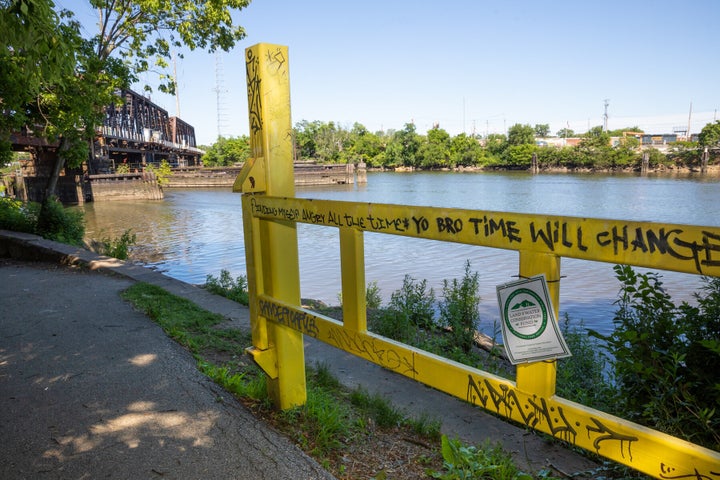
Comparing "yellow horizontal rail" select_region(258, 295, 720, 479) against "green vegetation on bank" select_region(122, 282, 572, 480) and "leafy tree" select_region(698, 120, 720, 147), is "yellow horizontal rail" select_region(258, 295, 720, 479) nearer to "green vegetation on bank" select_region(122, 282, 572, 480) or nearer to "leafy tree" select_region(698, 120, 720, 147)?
"green vegetation on bank" select_region(122, 282, 572, 480)

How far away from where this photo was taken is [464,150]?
115000 mm

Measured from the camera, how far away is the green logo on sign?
1.75 meters

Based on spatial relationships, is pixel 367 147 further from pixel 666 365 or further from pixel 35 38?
pixel 666 365

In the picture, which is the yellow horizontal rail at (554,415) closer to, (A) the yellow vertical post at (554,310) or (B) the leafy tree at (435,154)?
(A) the yellow vertical post at (554,310)

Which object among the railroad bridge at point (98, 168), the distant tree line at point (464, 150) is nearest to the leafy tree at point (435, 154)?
the distant tree line at point (464, 150)

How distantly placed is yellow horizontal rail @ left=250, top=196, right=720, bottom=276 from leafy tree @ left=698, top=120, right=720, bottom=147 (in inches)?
3496

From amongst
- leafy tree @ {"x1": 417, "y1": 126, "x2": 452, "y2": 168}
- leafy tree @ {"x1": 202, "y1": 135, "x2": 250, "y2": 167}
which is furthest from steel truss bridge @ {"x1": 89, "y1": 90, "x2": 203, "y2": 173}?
leafy tree @ {"x1": 417, "y1": 126, "x2": 452, "y2": 168}

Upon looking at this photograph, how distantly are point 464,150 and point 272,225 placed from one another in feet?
381

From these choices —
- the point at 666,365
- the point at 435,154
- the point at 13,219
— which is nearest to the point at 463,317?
the point at 666,365

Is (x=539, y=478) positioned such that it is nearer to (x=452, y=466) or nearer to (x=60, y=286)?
(x=452, y=466)

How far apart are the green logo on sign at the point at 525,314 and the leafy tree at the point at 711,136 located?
89.0m

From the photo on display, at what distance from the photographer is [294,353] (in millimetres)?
3273

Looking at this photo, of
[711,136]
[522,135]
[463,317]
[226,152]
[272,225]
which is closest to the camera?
[272,225]

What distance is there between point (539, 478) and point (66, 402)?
3.02m
